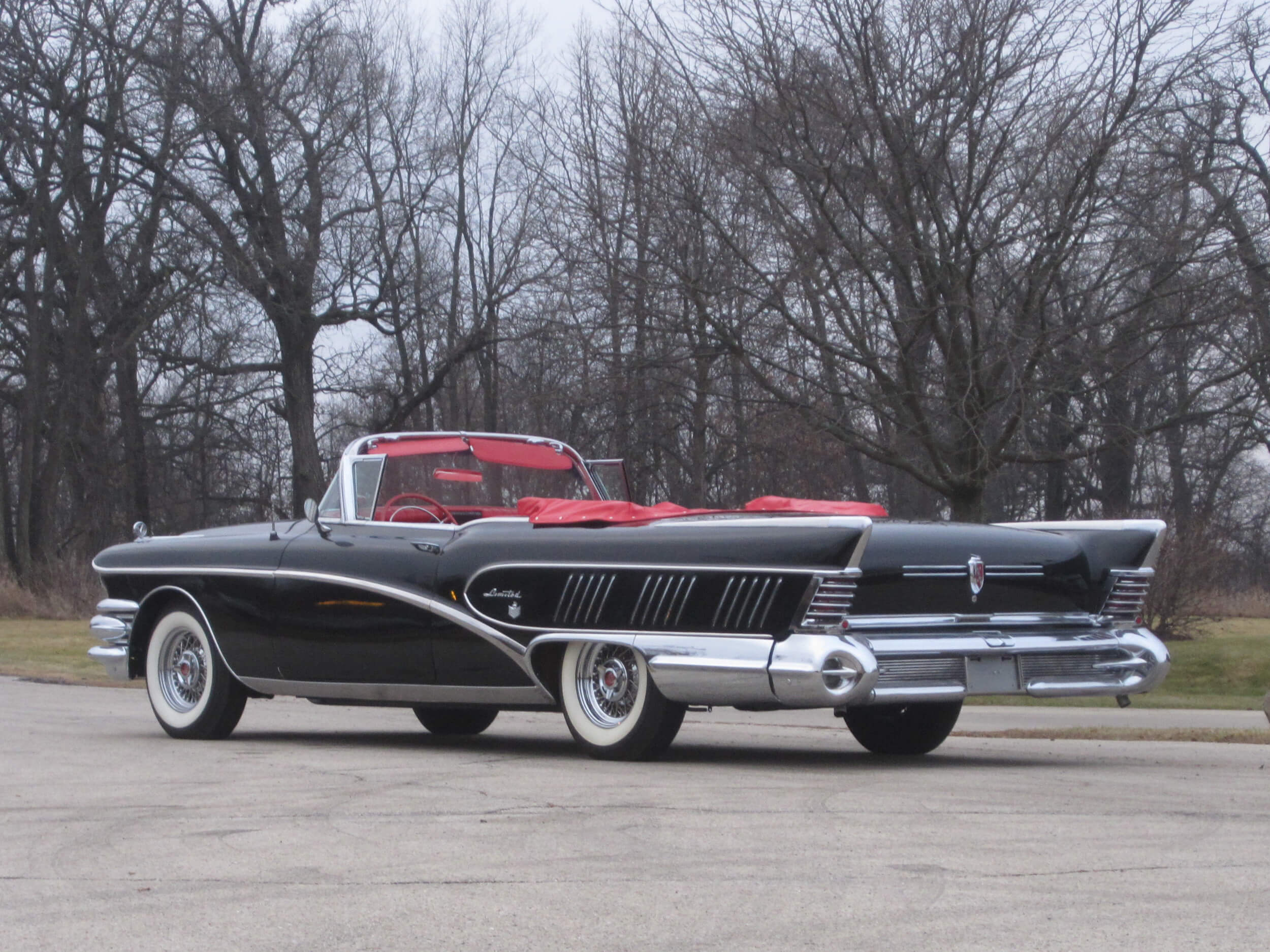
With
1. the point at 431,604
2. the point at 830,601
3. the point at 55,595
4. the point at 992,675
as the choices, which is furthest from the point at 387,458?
the point at 55,595

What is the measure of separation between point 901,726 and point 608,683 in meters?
1.81

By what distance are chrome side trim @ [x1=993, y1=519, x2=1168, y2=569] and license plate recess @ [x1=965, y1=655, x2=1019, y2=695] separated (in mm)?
802

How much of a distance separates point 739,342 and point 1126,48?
13.9ft

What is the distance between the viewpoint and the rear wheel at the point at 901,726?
8820 millimetres

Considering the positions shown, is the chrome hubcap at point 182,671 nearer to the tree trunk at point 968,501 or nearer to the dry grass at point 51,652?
the dry grass at point 51,652

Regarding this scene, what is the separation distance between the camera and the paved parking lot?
4383mm

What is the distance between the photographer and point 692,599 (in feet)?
24.8

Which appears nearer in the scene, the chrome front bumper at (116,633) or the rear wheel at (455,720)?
the chrome front bumper at (116,633)

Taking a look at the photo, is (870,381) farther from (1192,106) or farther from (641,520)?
(641,520)

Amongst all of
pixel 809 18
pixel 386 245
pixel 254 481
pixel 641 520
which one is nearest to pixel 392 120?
pixel 386 245

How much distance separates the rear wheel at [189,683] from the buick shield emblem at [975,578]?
13.9 ft

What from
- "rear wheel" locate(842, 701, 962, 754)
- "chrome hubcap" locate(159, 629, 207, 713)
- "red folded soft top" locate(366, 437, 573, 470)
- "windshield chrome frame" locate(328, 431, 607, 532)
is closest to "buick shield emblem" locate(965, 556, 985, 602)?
"rear wheel" locate(842, 701, 962, 754)

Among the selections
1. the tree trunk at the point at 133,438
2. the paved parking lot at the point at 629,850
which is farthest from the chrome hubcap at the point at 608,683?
the tree trunk at the point at 133,438

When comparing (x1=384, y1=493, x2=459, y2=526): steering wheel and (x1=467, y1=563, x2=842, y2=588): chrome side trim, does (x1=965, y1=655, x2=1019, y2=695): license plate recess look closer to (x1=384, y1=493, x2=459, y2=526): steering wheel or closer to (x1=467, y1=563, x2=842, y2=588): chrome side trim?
(x1=467, y1=563, x2=842, y2=588): chrome side trim
